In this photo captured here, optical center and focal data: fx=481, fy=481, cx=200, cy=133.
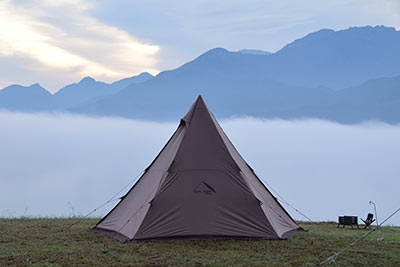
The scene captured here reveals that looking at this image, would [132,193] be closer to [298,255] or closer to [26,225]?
[26,225]

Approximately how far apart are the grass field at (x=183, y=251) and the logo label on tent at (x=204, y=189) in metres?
1.27

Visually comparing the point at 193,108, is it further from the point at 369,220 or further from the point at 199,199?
the point at 369,220

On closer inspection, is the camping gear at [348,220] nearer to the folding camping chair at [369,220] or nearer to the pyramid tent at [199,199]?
the folding camping chair at [369,220]

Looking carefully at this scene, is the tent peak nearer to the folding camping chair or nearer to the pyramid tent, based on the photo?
the pyramid tent

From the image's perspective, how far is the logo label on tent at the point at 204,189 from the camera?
11.8 meters

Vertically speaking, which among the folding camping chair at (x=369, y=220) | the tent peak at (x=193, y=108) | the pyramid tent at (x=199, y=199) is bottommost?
the folding camping chair at (x=369, y=220)

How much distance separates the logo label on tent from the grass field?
4.16 ft

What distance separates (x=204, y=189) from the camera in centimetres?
1188

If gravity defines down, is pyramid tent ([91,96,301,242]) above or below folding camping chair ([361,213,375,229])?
above

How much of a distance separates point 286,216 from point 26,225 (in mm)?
7495

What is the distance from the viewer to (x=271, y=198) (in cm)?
1303

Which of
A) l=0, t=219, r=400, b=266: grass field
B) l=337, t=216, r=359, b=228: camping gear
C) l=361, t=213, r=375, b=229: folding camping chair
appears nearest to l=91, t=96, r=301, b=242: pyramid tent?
l=0, t=219, r=400, b=266: grass field

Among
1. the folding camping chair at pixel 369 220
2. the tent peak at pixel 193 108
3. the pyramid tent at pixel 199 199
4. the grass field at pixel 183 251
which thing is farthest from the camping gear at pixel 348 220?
the tent peak at pixel 193 108

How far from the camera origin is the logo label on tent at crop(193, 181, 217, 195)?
466 inches
